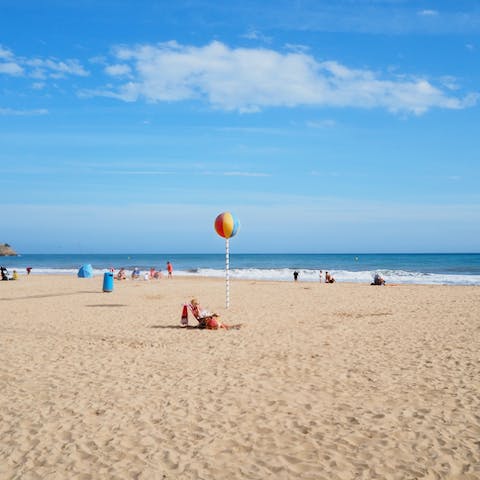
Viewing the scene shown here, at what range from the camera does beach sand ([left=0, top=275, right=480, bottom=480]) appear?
4.94 metres

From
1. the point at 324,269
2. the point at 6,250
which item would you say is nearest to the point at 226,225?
the point at 324,269

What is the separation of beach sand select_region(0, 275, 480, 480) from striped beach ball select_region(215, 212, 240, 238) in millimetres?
3719

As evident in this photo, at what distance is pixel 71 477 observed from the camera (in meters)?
4.69

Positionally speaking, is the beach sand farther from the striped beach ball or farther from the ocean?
the ocean

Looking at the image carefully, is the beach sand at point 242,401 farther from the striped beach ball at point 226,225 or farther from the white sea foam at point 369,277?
the white sea foam at point 369,277

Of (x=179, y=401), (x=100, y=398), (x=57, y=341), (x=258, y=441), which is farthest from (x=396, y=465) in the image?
(x=57, y=341)

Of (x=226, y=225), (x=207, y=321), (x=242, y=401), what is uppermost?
(x=226, y=225)

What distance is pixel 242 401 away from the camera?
268 inches

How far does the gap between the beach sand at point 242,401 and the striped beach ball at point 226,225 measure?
3.72m

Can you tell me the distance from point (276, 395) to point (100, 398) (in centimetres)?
260

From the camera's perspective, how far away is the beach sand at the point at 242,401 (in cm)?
494

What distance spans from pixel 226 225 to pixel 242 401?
9.93 m

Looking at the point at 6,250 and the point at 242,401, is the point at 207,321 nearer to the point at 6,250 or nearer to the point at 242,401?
the point at 242,401

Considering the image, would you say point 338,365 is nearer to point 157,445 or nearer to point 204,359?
point 204,359
